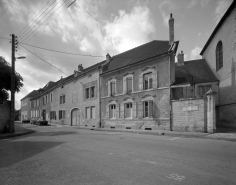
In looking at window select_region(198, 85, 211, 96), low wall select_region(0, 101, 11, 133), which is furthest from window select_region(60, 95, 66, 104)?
window select_region(198, 85, 211, 96)

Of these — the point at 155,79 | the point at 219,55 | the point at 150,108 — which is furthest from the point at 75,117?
the point at 219,55

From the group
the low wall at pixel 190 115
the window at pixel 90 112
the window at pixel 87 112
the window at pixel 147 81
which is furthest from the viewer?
the window at pixel 87 112

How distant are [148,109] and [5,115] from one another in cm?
1373

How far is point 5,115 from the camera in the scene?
14.7 meters

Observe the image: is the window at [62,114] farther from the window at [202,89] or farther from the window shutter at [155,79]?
the window at [202,89]

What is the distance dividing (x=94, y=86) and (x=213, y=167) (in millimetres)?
19383

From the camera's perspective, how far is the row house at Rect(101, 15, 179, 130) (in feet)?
48.6

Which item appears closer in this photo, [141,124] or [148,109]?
[148,109]

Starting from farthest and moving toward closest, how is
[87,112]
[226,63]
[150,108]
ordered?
[87,112] → [226,63] → [150,108]

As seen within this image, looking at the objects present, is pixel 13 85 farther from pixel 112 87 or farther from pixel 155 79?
pixel 155 79

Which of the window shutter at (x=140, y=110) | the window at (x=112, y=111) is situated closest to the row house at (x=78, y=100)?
the window at (x=112, y=111)

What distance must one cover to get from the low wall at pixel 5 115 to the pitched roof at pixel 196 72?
18.4m

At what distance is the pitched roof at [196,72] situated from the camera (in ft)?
66.7

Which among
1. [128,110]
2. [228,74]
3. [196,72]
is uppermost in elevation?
[196,72]
